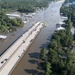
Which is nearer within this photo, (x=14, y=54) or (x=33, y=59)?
(x=33, y=59)

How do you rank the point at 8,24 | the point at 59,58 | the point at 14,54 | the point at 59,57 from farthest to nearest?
1. the point at 8,24
2. the point at 14,54
3. the point at 59,57
4. the point at 59,58

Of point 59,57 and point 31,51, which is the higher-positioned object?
point 59,57

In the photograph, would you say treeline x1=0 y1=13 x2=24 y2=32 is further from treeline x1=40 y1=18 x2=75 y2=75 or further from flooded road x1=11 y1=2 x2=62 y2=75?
treeline x1=40 y1=18 x2=75 y2=75

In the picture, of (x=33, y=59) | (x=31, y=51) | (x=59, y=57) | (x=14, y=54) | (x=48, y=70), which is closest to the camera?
(x=48, y=70)

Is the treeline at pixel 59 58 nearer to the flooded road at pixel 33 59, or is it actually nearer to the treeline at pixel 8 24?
the flooded road at pixel 33 59

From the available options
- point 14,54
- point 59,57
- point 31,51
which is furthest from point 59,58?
point 14,54

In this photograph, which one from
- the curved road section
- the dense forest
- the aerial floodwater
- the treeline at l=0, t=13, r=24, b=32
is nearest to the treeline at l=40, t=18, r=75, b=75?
the dense forest

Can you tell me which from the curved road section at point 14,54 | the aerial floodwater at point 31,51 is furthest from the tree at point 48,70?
the curved road section at point 14,54

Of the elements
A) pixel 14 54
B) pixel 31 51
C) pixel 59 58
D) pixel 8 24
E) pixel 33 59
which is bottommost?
pixel 33 59

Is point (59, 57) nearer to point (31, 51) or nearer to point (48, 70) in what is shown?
point (48, 70)
